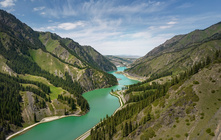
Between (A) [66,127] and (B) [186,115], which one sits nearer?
(B) [186,115]

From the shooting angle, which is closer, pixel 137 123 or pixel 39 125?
pixel 137 123

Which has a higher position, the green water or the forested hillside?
the forested hillside

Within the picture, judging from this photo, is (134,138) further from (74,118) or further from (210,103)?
(74,118)

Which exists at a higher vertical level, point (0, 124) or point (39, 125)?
point (0, 124)

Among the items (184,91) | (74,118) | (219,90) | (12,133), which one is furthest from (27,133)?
(219,90)

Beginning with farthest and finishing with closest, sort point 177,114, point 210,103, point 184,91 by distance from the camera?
point 184,91
point 177,114
point 210,103

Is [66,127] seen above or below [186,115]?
below

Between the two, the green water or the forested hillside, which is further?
the green water

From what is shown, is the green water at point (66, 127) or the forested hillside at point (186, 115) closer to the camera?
the forested hillside at point (186, 115)

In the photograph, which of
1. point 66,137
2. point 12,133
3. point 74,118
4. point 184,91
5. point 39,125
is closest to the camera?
point 184,91

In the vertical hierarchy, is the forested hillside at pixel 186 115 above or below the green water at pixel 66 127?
above

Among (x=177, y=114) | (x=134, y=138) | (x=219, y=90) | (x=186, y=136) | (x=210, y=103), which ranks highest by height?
(x=219, y=90)
